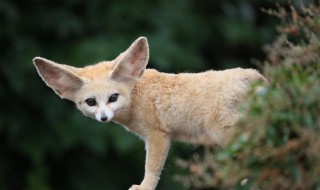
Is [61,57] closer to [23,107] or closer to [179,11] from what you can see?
[23,107]

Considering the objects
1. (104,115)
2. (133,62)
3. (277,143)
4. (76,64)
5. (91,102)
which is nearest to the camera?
(277,143)

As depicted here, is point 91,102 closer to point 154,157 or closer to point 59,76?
point 59,76

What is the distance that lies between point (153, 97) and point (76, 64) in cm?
712

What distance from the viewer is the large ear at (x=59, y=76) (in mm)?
5766

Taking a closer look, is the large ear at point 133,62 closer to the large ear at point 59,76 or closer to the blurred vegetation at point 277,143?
the large ear at point 59,76

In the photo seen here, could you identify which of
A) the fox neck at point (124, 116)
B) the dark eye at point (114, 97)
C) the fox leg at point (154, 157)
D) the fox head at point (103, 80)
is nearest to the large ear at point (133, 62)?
the fox head at point (103, 80)

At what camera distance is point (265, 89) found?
4.30m

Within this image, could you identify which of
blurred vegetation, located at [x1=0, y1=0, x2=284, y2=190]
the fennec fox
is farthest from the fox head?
blurred vegetation, located at [x1=0, y1=0, x2=284, y2=190]

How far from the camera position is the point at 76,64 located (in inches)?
508

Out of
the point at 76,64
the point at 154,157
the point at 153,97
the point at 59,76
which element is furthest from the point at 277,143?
the point at 76,64

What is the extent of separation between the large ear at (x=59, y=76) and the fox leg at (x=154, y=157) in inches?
24.7

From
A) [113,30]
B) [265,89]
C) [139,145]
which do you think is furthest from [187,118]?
[113,30]

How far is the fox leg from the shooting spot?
5.72m

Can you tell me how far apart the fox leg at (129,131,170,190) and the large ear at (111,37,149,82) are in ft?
1.40
